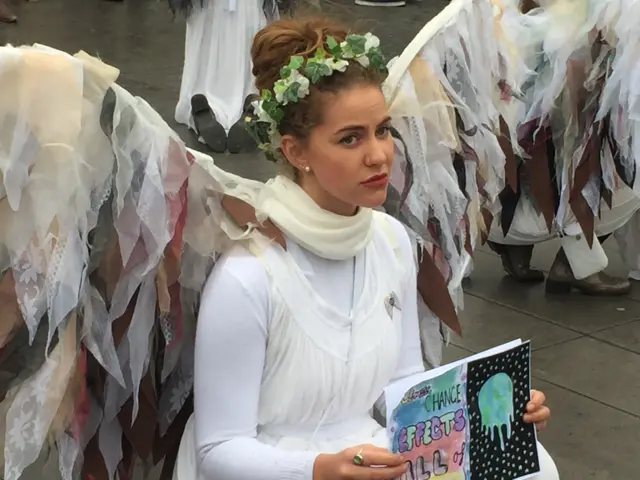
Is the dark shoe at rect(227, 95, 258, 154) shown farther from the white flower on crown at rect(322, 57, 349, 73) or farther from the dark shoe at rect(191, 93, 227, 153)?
the white flower on crown at rect(322, 57, 349, 73)

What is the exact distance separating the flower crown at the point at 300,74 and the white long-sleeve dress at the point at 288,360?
0.86ft

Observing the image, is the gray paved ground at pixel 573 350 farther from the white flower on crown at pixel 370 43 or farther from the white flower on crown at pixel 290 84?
the white flower on crown at pixel 290 84

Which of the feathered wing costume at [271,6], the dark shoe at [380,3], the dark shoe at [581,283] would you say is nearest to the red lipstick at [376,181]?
the dark shoe at [581,283]

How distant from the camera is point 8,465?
6.89 feet

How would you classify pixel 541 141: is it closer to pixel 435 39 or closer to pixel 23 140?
pixel 435 39

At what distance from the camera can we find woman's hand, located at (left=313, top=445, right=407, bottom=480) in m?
2.09

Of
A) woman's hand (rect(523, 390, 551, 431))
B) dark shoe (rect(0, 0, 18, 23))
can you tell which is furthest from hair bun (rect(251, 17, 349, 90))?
dark shoe (rect(0, 0, 18, 23))

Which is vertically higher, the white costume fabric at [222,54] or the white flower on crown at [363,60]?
the white flower on crown at [363,60]

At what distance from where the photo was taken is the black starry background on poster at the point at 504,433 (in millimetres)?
2180

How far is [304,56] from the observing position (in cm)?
230

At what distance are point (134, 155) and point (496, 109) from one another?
163cm

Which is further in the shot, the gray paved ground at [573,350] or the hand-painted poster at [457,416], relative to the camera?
the gray paved ground at [573,350]

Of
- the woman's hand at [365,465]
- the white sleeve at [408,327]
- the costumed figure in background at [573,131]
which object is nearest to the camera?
the woman's hand at [365,465]

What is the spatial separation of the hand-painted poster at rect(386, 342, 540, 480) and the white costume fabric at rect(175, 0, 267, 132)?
203 inches
